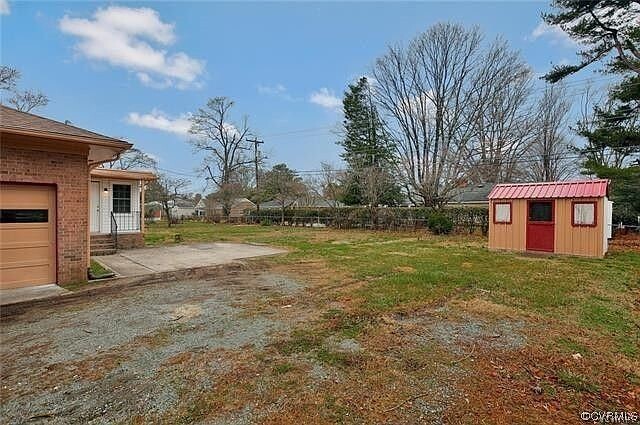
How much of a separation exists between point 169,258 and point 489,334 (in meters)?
8.54

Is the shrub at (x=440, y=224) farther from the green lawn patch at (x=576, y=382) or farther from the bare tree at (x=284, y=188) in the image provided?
the green lawn patch at (x=576, y=382)

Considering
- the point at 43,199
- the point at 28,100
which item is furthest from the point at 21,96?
the point at 43,199

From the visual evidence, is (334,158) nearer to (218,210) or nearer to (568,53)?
(218,210)

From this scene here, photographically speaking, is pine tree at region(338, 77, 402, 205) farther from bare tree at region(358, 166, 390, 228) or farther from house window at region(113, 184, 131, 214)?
house window at region(113, 184, 131, 214)

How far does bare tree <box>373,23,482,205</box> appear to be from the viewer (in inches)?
770

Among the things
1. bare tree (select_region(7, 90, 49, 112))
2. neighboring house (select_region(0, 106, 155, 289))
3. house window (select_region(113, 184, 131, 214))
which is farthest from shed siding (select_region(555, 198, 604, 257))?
bare tree (select_region(7, 90, 49, 112))

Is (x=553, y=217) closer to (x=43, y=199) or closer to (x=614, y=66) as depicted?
(x=614, y=66)

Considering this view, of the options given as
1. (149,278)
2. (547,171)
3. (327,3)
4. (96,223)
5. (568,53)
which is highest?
(327,3)

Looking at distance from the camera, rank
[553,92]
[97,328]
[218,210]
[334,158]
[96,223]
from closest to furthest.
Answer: [97,328] < [96,223] < [553,92] < [334,158] < [218,210]

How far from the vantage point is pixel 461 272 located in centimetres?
735

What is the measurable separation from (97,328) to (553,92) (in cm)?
2894

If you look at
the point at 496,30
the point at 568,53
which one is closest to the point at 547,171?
the point at 496,30

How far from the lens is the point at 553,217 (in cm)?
1050

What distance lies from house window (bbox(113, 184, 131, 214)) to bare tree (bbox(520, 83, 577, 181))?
23.8 meters
